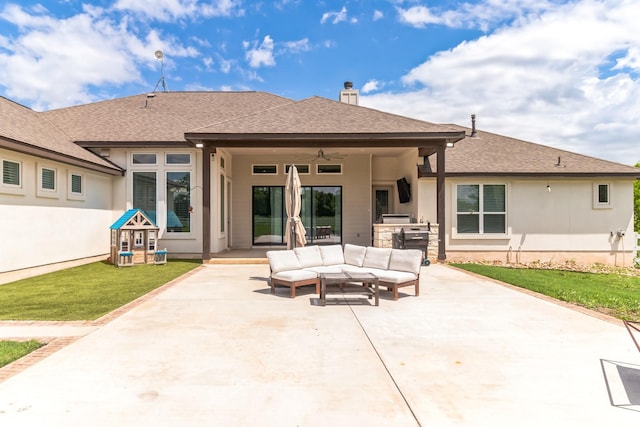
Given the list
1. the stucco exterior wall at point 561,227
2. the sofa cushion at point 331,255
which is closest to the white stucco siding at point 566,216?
the stucco exterior wall at point 561,227

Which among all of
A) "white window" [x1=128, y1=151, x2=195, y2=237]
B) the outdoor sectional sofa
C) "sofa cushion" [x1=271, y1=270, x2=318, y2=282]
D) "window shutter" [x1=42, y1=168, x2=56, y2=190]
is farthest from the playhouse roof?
"sofa cushion" [x1=271, y1=270, x2=318, y2=282]

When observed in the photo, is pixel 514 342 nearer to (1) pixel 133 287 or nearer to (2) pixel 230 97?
(1) pixel 133 287

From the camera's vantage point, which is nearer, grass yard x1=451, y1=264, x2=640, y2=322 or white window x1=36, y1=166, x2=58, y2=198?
grass yard x1=451, y1=264, x2=640, y2=322

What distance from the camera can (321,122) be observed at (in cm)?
1128

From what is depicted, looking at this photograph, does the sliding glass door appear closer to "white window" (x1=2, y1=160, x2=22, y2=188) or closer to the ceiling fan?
the ceiling fan

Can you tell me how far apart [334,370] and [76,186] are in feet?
34.4

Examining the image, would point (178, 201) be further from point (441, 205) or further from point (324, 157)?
point (441, 205)

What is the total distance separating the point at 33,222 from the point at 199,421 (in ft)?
29.2

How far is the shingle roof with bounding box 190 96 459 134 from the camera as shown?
1061cm

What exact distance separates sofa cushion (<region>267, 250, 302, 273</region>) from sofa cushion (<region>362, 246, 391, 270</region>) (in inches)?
56.6

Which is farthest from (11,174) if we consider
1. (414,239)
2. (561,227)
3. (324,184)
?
(561,227)

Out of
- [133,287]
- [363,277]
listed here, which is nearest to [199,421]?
[363,277]

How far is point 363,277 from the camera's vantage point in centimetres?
636

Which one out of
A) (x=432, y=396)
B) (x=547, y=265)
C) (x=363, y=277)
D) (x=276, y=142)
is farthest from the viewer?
(x=547, y=265)
